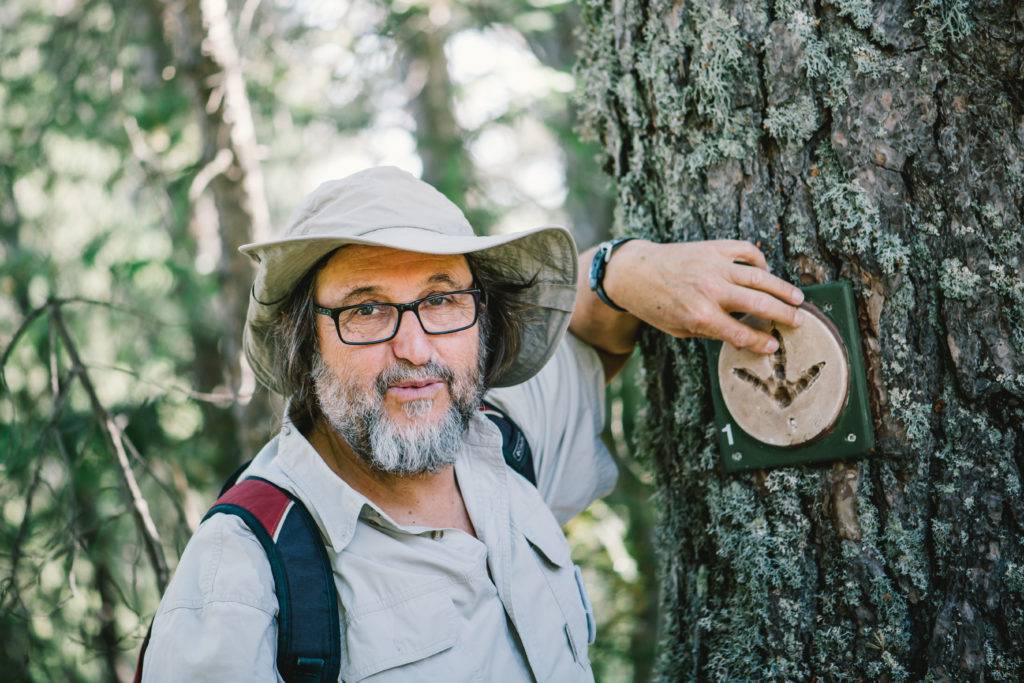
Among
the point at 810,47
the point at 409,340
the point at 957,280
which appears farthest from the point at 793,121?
the point at 409,340

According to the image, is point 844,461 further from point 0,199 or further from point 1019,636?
point 0,199

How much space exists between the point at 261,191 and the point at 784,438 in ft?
11.2

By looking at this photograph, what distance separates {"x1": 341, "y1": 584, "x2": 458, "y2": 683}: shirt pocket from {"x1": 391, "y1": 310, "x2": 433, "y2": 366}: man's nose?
0.59 metres

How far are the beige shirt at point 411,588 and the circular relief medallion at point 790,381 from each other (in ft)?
2.19

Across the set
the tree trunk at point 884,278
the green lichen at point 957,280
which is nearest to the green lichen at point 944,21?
the tree trunk at point 884,278

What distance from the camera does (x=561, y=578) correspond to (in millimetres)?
2322

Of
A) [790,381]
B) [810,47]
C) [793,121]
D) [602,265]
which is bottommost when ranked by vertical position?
[790,381]

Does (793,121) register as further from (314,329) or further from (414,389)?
(314,329)

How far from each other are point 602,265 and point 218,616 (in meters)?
1.36

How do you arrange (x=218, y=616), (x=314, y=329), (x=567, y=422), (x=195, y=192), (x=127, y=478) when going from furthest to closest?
(x=195, y=192) < (x=127, y=478) < (x=567, y=422) < (x=314, y=329) < (x=218, y=616)

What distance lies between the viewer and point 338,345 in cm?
218

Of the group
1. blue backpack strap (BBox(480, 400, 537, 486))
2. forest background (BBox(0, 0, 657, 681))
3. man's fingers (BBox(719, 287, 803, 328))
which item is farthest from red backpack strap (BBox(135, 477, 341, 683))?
forest background (BBox(0, 0, 657, 681))

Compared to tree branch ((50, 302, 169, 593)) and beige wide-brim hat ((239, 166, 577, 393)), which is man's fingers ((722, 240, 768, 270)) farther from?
tree branch ((50, 302, 169, 593))

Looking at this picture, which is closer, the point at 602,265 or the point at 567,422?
the point at 602,265
